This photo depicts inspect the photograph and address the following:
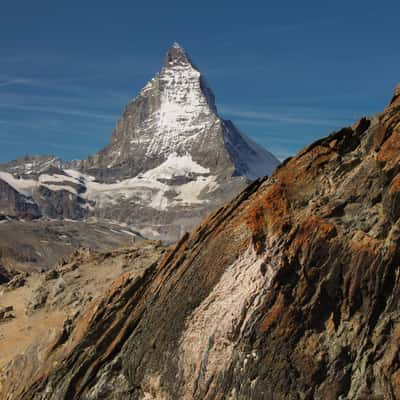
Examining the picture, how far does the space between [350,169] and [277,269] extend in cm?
303

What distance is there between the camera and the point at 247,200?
651 inches

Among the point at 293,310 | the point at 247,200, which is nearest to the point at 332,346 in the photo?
the point at 293,310

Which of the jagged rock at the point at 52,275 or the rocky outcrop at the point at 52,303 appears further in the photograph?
the jagged rock at the point at 52,275

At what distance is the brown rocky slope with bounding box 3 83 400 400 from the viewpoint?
1368 centimetres

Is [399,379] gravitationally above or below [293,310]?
below

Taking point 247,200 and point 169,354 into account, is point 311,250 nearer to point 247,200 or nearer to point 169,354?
point 247,200

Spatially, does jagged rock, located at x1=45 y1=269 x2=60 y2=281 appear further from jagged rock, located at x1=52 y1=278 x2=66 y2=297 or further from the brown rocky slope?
the brown rocky slope

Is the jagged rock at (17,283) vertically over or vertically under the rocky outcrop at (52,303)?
under

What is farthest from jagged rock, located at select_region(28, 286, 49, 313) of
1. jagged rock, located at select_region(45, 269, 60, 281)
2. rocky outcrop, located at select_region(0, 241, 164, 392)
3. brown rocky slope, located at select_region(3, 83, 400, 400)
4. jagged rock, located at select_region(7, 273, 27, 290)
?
brown rocky slope, located at select_region(3, 83, 400, 400)

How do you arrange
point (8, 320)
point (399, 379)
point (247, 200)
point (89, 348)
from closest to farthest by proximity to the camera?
point (399, 379)
point (247, 200)
point (89, 348)
point (8, 320)

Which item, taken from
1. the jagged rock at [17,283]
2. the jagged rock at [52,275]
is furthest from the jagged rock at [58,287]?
the jagged rock at [17,283]

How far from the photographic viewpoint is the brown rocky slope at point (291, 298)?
13680 mm

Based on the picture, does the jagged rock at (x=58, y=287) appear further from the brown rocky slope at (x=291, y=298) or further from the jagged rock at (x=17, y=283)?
the brown rocky slope at (x=291, y=298)

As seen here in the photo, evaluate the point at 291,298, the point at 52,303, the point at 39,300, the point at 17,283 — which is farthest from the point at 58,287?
the point at 291,298
